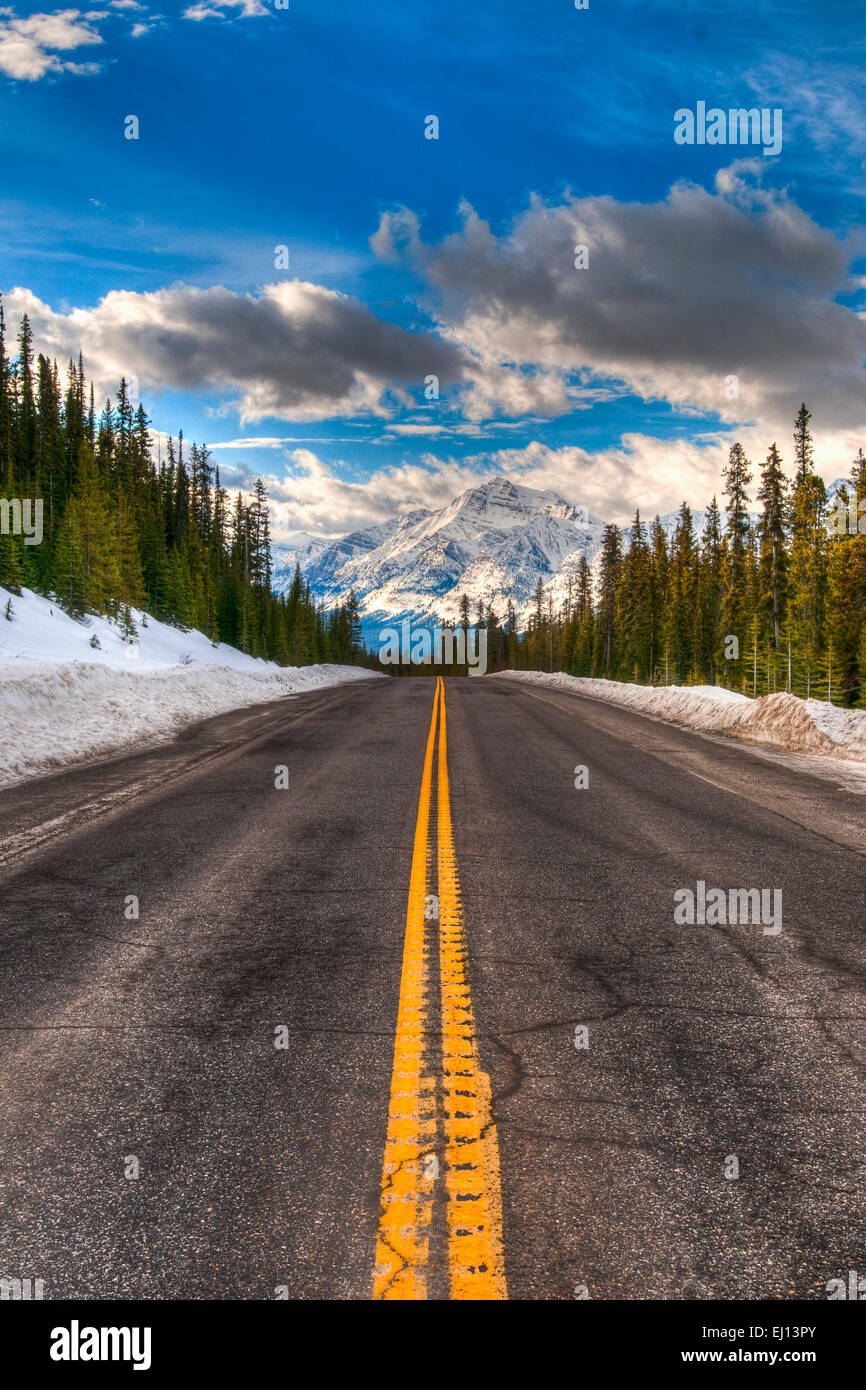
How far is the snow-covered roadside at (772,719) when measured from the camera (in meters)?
12.7

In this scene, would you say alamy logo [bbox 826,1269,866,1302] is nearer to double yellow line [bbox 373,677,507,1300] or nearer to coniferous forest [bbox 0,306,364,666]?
double yellow line [bbox 373,677,507,1300]

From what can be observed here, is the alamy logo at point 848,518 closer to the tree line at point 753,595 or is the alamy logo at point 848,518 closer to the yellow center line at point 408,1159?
the tree line at point 753,595

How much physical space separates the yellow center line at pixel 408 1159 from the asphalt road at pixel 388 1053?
4cm

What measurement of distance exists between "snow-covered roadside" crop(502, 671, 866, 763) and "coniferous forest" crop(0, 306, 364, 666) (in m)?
33.5

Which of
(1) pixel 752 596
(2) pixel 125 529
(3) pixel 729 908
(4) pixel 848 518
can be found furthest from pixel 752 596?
(3) pixel 729 908

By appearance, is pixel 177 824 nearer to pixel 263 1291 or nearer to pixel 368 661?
pixel 263 1291

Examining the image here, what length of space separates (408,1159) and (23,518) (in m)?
52.2

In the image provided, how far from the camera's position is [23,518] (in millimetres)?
46562

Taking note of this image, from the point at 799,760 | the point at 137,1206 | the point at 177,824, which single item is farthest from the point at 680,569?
the point at 137,1206

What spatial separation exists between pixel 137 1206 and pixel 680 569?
74508mm

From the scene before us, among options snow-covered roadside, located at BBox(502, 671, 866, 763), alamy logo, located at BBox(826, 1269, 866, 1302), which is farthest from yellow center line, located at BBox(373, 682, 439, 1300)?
snow-covered roadside, located at BBox(502, 671, 866, 763)

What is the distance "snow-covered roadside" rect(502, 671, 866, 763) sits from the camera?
1270cm
